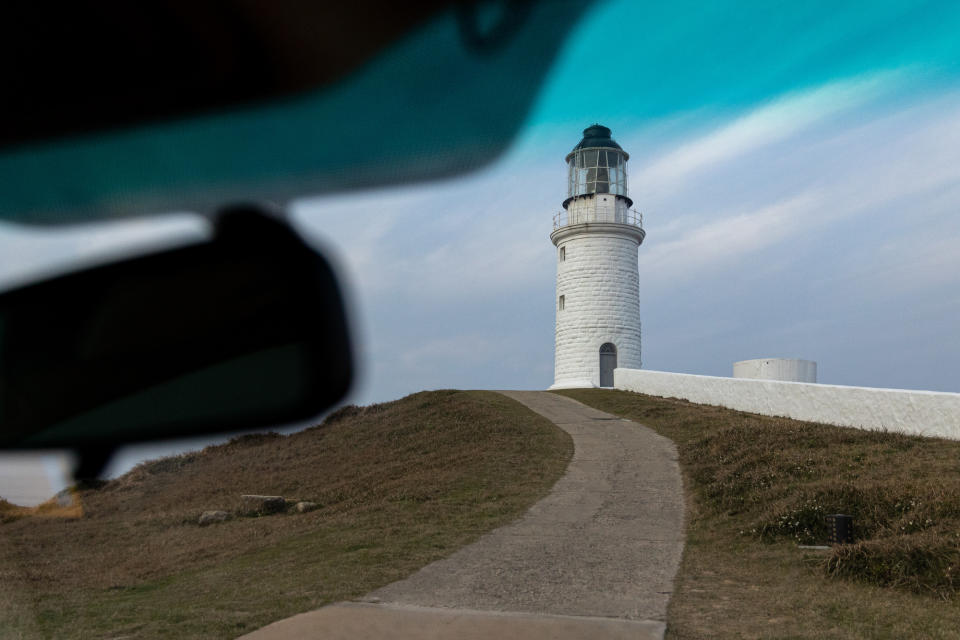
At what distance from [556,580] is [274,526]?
17.9ft

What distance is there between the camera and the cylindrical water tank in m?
22.2

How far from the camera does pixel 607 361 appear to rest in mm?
30188

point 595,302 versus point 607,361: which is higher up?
point 595,302

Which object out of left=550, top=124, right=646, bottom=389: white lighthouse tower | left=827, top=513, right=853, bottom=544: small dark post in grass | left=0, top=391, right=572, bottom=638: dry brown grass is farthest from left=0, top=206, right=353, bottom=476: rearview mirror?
left=550, top=124, right=646, bottom=389: white lighthouse tower

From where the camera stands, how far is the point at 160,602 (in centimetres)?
701

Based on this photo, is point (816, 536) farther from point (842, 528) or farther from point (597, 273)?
point (597, 273)

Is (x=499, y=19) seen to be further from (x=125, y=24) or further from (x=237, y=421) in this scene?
(x=237, y=421)

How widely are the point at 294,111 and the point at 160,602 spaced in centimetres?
637

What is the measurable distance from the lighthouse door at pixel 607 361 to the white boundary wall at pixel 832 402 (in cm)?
562

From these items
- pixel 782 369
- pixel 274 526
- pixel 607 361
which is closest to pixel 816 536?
pixel 274 526

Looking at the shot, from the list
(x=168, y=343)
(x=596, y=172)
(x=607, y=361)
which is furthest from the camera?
(x=596, y=172)

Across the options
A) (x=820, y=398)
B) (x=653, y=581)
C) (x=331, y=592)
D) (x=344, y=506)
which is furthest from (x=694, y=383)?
(x=331, y=592)

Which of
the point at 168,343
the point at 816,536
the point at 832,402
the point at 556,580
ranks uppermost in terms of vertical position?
the point at 832,402

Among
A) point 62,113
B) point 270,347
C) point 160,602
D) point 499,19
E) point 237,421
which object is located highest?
point 499,19
